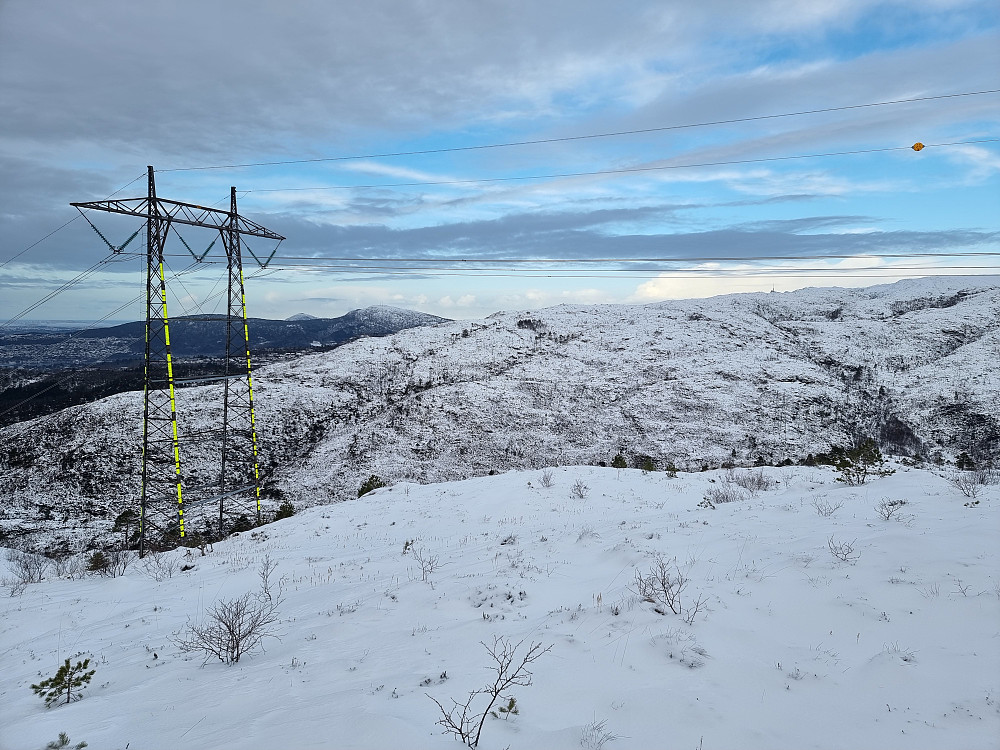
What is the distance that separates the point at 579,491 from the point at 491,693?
39.1ft

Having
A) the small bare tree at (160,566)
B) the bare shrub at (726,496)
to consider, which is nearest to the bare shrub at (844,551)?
the bare shrub at (726,496)

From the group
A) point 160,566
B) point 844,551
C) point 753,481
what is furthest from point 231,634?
point 753,481

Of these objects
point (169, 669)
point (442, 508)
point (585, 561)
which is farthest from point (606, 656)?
point (442, 508)

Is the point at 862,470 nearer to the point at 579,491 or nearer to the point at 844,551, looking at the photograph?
the point at 844,551

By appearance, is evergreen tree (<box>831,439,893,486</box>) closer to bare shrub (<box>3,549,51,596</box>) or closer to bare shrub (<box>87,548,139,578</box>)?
bare shrub (<box>87,548,139,578</box>)

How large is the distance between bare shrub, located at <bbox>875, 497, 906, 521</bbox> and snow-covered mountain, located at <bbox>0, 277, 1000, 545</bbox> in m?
18.3

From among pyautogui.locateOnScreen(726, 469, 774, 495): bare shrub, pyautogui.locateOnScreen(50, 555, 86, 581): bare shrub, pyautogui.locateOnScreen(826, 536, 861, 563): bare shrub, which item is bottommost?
pyautogui.locateOnScreen(50, 555, 86, 581): bare shrub

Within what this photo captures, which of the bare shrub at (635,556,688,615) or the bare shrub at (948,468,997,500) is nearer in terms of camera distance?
the bare shrub at (635,556,688,615)

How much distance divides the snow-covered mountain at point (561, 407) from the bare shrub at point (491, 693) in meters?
26.4

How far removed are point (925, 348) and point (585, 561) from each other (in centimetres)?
6398

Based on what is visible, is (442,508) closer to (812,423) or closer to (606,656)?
(606,656)

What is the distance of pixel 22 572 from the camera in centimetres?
1339

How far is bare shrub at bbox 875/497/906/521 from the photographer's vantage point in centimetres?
938

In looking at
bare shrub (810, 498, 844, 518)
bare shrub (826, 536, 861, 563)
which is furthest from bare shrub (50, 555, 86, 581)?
bare shrub (810, 498, 844, 518)
